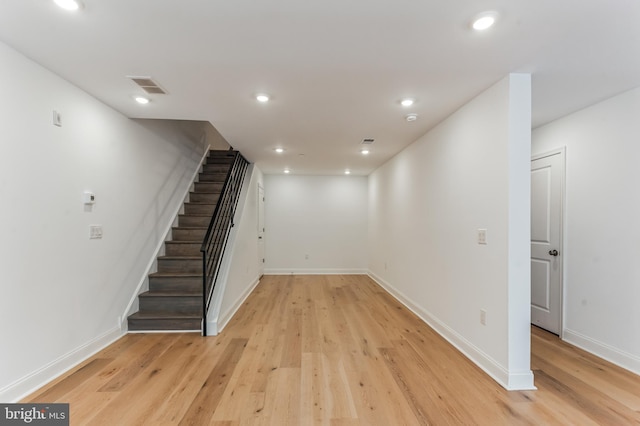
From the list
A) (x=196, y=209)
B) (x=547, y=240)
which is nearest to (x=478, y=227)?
(x=547, y=240)

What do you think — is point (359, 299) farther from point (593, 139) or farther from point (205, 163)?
point (205, 163)

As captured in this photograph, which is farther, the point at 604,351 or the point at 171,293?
the point at 171,293

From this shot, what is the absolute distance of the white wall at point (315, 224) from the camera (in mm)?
6840

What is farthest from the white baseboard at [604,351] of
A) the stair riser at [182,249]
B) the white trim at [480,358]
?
the stair riser at [182,249]

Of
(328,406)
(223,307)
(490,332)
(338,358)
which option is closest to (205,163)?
(223,307)

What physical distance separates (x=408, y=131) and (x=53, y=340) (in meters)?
4.10

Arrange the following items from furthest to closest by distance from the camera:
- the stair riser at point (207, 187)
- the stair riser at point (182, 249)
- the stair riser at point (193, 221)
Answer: the stair riser at point (207, 187), the stair riser at point (193, 221), the stair riser at point (182, 249)

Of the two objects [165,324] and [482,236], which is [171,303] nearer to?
[165,324]

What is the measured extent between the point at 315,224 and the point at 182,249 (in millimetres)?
3419

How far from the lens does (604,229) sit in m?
2.72

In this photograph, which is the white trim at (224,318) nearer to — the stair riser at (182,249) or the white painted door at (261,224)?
the stair riser at (182,249)

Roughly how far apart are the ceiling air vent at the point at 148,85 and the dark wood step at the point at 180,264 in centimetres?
215

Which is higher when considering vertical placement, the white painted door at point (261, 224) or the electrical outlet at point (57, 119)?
the electrical outlet at point (57, 119)

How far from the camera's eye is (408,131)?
3.63m
